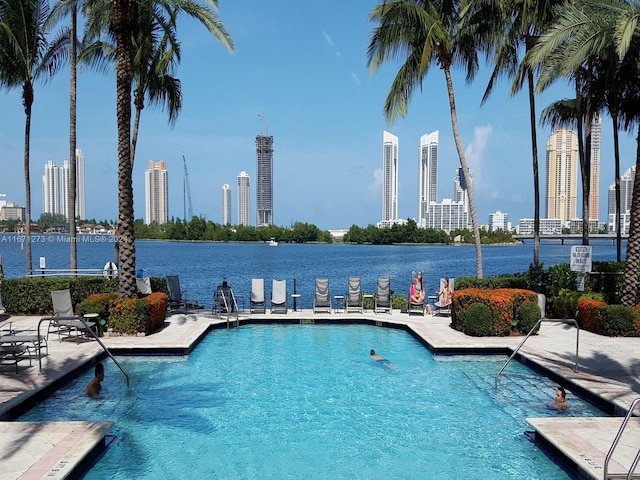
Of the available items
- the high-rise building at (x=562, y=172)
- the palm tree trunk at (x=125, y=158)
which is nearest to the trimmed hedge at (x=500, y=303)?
the palm tree trunk at (x=125, y=158)

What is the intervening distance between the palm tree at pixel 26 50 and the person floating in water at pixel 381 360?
1171 centimetres

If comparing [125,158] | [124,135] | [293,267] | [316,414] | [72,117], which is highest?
[72,117]

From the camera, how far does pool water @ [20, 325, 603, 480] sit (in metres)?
6.55

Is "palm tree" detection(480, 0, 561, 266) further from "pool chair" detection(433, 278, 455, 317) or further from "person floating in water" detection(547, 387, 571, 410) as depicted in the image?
"person floating in water" detection(547, 387, 571, 410)

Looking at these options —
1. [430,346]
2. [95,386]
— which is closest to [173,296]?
[95,386]

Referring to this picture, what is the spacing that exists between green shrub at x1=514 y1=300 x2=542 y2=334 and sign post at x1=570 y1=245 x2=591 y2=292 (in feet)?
7.54

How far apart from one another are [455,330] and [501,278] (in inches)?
132

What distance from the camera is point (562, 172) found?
125 m

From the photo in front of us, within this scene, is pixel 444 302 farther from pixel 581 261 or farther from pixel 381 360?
pixel 381 360

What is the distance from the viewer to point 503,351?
39.0 feet

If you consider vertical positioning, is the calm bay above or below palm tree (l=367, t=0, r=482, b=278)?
below

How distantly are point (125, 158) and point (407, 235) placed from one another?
474ft

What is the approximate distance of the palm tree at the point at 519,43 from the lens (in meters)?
15.8

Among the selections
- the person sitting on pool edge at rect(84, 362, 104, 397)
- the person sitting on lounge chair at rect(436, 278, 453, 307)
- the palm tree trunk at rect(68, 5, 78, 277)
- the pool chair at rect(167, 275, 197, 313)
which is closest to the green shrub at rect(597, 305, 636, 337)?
the person sitting on lounge chair at rect(436, 278, 453, 307)
